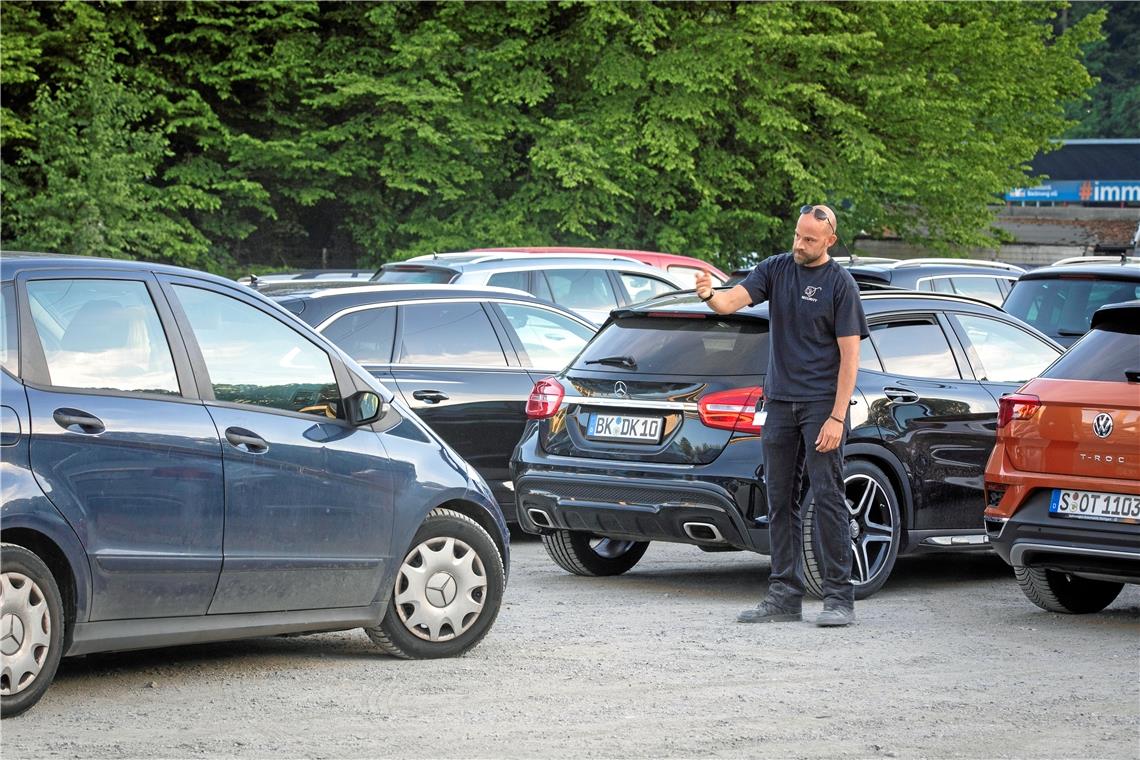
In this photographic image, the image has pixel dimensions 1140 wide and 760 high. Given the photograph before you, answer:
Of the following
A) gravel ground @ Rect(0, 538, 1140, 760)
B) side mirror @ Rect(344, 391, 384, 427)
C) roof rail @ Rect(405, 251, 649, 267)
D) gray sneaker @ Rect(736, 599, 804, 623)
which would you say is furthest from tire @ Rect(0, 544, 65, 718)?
roof rail @ Rect(405, 251, 649, 267)

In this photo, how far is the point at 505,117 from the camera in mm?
34375

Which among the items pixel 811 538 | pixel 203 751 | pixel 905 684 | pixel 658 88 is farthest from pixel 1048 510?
pixel 658 88

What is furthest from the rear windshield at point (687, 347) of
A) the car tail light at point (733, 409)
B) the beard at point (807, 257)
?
the beard at point (807, 257)

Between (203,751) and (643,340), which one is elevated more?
(643,340)

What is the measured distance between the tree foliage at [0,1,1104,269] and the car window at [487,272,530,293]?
55.6 feet

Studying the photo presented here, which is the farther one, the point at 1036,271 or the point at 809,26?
the point at 809,26

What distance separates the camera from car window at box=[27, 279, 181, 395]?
616cm

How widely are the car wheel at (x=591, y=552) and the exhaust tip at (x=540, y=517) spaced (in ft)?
1.08

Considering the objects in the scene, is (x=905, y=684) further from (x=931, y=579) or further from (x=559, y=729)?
(x=931, y=579)

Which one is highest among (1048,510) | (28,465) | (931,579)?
(28,465)

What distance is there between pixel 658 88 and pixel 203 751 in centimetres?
2979

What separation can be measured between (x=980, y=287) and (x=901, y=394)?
10957 mm

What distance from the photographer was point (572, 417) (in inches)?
373

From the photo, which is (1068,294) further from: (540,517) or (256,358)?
(256,358)
